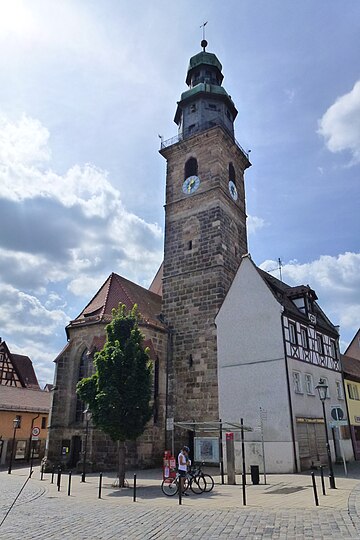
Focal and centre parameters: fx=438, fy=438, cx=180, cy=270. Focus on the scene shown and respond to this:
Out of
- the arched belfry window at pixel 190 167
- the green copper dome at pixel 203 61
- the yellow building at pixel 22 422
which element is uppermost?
the green copper dome at pixel 203 61

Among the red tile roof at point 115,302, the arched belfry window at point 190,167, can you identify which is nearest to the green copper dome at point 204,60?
the arched belfry window at point 190,167

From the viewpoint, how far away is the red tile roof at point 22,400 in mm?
29822

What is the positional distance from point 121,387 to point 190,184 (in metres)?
16.9

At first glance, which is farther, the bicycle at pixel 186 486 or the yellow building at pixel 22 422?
the yellow building at pixel 22 422

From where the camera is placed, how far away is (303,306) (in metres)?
24.3

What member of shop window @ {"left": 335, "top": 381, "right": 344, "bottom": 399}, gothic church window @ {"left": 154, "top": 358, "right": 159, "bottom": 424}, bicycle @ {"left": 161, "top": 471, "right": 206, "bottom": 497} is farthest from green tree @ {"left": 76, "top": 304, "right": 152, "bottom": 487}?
shop window @ {"left": 335, "top": 381, "right": 344, "bottom": 399}

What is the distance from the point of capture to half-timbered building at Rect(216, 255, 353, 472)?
19328 millimetres

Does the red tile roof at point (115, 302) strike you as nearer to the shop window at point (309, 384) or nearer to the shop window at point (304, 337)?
the shop window at point (304, 337)

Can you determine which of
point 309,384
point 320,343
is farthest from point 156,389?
point 320,343

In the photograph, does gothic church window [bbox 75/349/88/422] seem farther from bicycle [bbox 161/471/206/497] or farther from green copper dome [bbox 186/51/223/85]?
green copper dome [bbox 186/51/223/85]

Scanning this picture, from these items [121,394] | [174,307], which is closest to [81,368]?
[174,307]

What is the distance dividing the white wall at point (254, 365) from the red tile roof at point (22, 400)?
15.8 meters

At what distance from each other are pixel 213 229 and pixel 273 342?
9.20m

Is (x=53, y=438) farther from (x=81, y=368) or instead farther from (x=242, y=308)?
(x=242, y=308)
